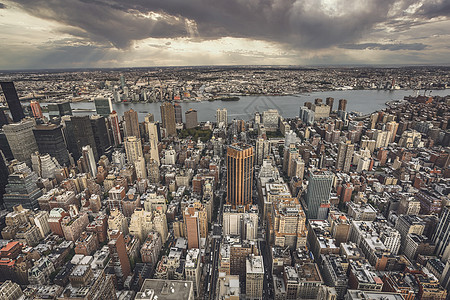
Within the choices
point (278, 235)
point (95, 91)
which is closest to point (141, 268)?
point (278, 235)

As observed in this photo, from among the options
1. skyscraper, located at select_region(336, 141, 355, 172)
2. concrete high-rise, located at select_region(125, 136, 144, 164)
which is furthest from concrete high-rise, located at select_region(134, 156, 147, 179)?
skyscraper, located at select_region(336, 141, 355, 172)

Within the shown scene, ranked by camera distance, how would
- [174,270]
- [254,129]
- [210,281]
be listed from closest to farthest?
[174,270] → [210,281] → [254,129]

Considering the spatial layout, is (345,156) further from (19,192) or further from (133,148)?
(19,192)

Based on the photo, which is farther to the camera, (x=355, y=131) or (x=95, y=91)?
(x=95, y=91)

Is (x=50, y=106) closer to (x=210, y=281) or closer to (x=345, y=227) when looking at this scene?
(x=210, y=281)

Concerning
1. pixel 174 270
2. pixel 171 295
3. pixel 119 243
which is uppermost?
pixel 171 295

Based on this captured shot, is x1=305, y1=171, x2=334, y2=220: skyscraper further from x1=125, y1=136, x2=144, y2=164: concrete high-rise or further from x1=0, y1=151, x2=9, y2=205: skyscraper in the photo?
x1=0, y1=151, x2=9, y2=205: skyscraper

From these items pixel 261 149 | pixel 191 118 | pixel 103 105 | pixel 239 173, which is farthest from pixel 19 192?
pixel 191 118
